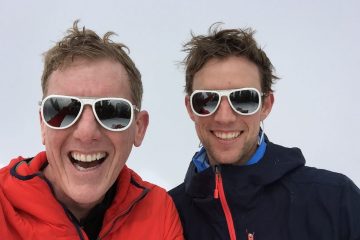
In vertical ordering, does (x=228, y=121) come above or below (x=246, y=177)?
above

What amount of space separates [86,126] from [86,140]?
0.10 m

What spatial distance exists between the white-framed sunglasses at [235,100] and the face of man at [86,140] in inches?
34.1

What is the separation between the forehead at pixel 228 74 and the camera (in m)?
3.22

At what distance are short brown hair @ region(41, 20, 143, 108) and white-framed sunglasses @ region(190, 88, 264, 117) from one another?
697 mm

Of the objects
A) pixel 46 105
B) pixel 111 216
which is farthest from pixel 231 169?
pixel 46 105

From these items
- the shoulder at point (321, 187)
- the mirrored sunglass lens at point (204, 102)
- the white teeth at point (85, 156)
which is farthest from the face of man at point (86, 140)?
the shoulder at point (321, 187)

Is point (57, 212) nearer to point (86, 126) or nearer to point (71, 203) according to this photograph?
point (71, 203)

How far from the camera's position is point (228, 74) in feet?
10.7

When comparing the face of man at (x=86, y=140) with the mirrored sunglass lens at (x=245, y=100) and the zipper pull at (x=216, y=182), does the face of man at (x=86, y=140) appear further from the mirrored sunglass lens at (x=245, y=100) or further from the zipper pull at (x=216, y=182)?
the mirrored sunglass lens at (x=245, y=100)

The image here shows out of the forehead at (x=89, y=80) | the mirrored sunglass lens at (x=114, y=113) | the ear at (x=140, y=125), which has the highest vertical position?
the forehead at (x=89, y=80)

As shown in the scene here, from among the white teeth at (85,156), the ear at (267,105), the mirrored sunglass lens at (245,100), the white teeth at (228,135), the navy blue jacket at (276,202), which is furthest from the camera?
the ear at (267,105)

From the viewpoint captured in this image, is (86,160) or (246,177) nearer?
(86,160)

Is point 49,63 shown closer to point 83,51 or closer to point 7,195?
point 83,51

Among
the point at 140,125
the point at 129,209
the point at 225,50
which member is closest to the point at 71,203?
the point at 129,209
